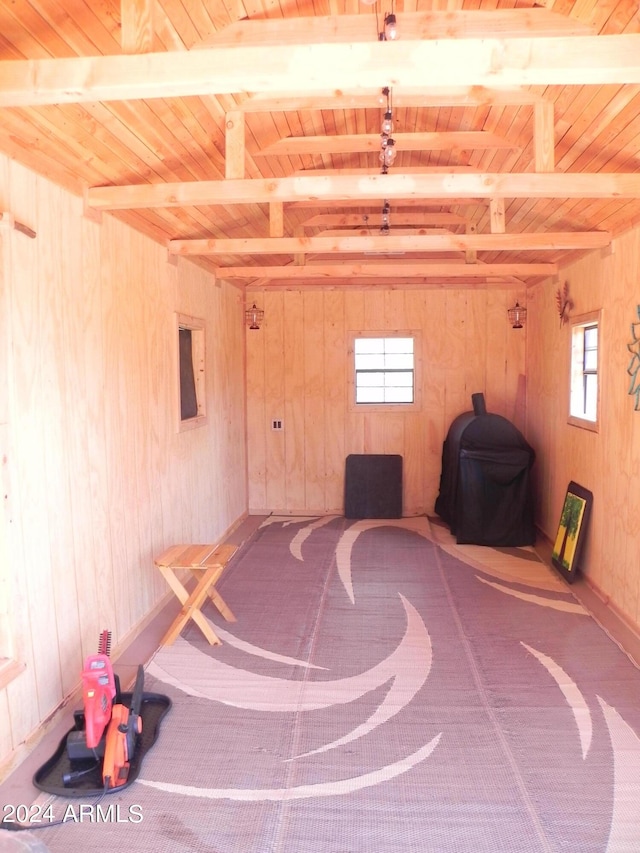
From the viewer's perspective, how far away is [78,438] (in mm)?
3336

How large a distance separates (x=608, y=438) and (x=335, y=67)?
345 centimetres

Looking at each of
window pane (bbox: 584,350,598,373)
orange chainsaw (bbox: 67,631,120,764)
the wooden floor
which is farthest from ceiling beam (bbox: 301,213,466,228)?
orange chainsaw (bbox: 67,631,120,764)

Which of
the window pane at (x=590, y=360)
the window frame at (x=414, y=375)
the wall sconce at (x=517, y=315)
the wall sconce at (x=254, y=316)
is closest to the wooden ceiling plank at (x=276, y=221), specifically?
the wall sconce at (x=254, y=316)

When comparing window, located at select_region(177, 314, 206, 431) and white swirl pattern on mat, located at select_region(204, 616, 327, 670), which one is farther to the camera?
window, located at select_region(177, 314, 206, 431)

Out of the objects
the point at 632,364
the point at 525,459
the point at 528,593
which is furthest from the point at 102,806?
the point at 525,459

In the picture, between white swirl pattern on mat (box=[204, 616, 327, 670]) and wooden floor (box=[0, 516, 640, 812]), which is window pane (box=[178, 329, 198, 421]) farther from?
white swirl pattern on mat (box=[204, 616, 327, 670])

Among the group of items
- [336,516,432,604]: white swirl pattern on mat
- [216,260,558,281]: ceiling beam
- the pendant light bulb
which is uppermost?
the pendant light bulb

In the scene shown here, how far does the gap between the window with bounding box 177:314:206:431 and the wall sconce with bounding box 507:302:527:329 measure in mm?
3330

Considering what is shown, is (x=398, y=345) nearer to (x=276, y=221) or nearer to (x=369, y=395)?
(x=369, y=395)

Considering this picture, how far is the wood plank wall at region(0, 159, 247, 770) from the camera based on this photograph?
9.05 ft

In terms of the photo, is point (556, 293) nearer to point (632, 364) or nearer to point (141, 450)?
point (632, 364)

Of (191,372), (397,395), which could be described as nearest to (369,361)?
(397,395)

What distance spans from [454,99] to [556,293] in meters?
2.87

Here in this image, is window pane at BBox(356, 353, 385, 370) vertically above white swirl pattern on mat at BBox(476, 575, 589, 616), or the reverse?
window pane at BBox(356, 353, 385, 370)
